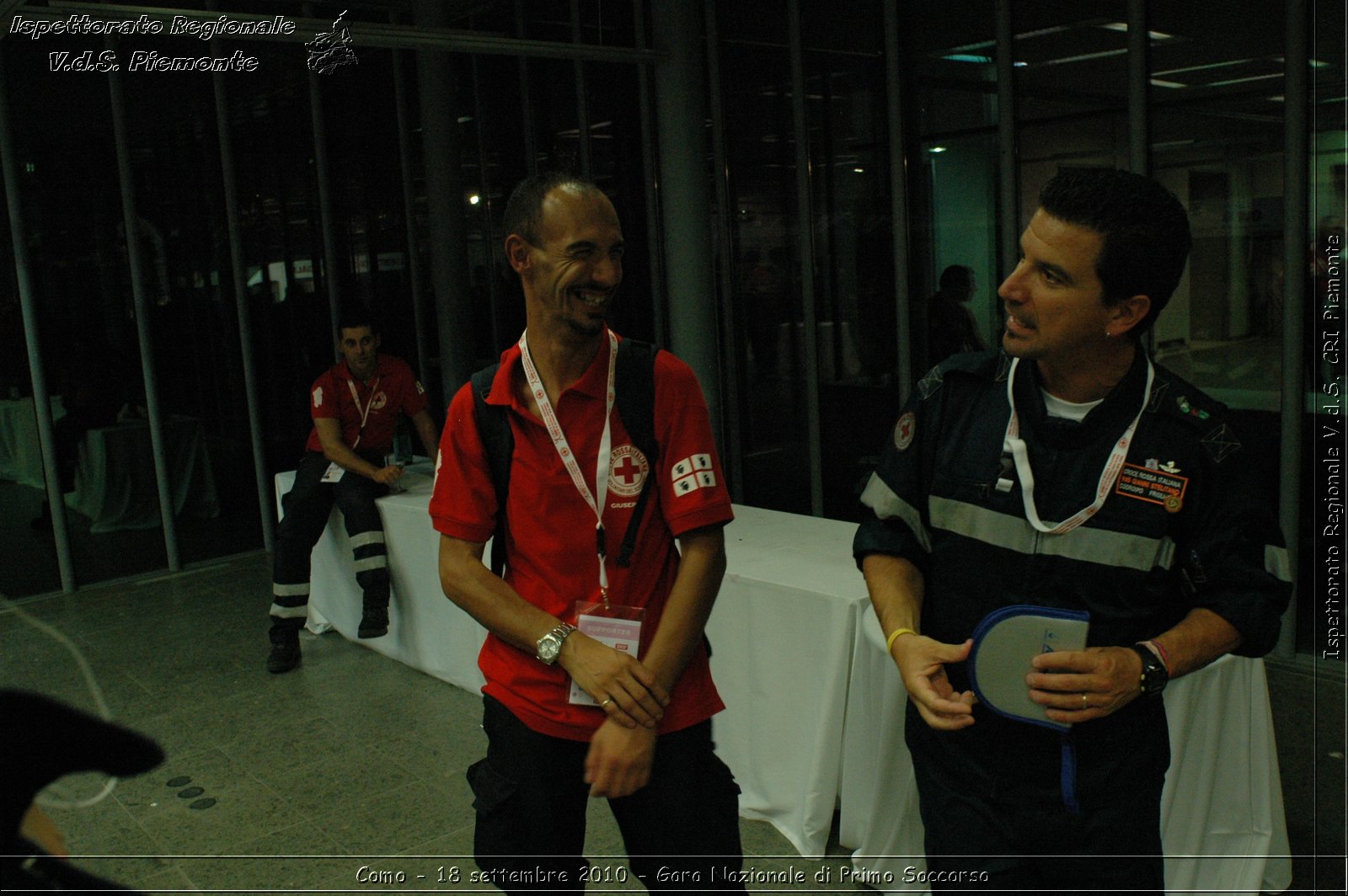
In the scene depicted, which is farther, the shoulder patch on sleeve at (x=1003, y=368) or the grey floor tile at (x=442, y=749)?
the grey floor tile at (x=442, y=749)

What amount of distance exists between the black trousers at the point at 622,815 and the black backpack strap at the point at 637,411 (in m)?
0.37

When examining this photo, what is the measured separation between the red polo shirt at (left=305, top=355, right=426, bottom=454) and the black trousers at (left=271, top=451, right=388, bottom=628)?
0.45 feet

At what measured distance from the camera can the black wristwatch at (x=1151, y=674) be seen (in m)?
1.62

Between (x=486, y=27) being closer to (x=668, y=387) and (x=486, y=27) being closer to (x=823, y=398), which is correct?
(x=823, y=398)

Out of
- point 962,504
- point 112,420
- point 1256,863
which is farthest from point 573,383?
point 112,420

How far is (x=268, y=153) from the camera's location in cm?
794

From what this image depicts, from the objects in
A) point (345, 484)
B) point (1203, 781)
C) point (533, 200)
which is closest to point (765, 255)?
point (345, 484)

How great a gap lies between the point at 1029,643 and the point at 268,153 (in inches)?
298

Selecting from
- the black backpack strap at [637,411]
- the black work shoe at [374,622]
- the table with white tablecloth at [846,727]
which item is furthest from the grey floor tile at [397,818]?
the black backpack strap at [637,411]

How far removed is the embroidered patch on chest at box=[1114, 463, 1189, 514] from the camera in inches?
65.0

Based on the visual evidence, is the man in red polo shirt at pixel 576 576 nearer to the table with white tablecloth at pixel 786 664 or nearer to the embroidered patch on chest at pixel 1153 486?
the embroidered patch on chest at pixel 1153 486

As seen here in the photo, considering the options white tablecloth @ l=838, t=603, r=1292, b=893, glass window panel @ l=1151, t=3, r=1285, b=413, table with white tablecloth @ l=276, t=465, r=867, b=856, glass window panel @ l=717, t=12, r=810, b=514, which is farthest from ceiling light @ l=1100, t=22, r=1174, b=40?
white tablecloth @ l=838, t=603, r=1292, b=893

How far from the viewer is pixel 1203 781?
9.47ft

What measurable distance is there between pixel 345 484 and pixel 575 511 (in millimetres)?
3544
